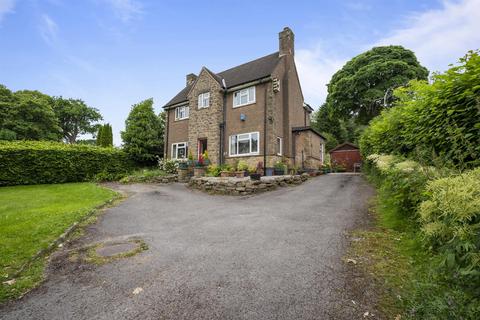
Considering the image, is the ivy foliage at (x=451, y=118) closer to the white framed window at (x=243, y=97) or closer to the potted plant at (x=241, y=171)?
the potted plant at (x=241, y=171)

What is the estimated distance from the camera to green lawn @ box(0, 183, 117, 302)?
3542 millimetres

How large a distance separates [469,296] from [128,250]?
4.88 metres

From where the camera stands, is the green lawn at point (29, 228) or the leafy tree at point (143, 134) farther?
the leafy tree at point (143, 134)

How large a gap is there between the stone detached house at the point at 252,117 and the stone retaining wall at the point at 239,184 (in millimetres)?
2943

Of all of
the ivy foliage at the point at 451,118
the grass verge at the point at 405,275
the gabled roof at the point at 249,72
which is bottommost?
the grass verge at the point at 405,275

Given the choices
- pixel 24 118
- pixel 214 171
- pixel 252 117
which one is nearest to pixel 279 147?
pixel 252 117

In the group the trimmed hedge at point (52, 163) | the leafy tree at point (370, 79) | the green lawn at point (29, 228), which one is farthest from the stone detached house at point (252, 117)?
the leafy tree at point (370, 79)

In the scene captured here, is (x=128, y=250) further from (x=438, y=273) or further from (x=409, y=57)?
(x=409, y=57)

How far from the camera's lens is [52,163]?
15.5 meters

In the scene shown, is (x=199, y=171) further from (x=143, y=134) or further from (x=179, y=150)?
(x=143, y=134)

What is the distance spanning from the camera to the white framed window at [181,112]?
2055 centimetres

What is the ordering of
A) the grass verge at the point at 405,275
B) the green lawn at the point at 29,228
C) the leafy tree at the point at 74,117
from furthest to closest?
the leafy tree at the point at 74,117 → the green lawn at the point at 29,228 → the grass verge at the point at 405,275

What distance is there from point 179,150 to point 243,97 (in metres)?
7.44

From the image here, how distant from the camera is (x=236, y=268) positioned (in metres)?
3.60
